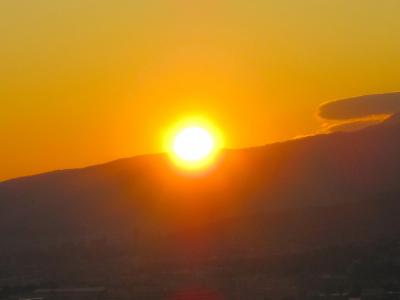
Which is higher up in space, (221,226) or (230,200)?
(230,200)

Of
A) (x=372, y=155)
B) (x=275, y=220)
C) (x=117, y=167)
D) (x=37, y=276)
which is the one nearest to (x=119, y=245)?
(x=275, y=220)

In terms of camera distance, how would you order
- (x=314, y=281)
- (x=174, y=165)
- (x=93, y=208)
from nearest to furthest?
(x=314, y=281) < (x=93, y=208) < (x=174, y=165)

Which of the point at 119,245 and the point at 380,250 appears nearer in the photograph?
the point at 380,250

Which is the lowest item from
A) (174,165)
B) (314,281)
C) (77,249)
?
(314,281)

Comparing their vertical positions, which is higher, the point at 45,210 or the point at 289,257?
the point at 45,210

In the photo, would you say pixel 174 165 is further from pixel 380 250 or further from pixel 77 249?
pixel 380 250

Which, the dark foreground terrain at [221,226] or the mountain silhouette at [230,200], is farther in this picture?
the mountain silhouette at [230,200]

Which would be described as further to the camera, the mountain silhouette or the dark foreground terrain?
the mountain silhouette

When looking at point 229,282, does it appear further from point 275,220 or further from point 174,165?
point 174,165

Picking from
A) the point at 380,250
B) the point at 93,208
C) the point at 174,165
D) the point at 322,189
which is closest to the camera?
the point at 380,250

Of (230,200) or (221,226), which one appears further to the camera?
(230,200)
